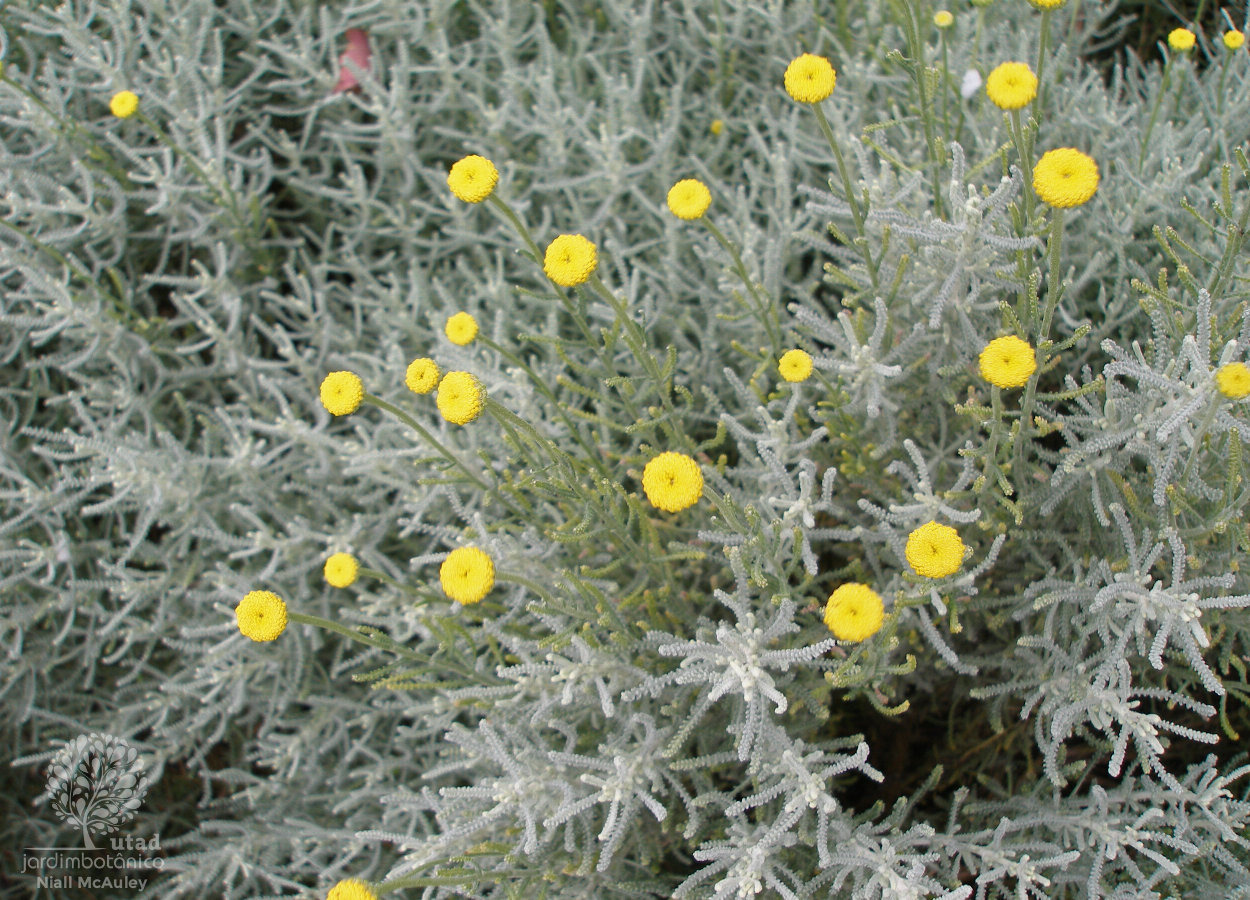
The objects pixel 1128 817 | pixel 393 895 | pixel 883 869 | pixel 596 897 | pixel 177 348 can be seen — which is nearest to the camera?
pixel 883 869

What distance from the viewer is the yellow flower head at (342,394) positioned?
4.46 ft

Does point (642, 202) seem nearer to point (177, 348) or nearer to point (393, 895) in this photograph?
point (177, 348)

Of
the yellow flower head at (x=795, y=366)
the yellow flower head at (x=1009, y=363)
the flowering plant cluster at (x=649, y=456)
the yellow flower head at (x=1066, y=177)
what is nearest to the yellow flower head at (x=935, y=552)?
the flowering plant cluster at (x=649, y=456)

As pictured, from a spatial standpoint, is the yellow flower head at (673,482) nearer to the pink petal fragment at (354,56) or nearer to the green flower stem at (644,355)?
the green flower stem at (644,355)

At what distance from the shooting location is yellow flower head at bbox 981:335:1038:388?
118 centimetres

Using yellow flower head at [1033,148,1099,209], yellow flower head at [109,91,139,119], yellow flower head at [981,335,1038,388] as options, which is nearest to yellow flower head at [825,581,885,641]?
yellow flower head at [981,335,1038,388]

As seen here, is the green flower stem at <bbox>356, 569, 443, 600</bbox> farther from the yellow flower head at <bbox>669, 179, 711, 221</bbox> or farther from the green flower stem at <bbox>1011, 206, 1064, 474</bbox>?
the green flower stem at <bbox>1011, 206, 1064, 474</bbox>

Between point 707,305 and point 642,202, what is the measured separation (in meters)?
0.31

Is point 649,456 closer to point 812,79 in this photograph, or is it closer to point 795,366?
point 795,366

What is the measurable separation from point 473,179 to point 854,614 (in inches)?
35.7

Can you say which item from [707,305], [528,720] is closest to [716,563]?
[528,720]

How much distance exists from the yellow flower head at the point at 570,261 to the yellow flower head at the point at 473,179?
16 centimetres

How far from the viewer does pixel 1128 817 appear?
58.5 inches

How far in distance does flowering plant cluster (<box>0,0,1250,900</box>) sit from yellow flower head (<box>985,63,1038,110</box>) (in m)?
0.01
